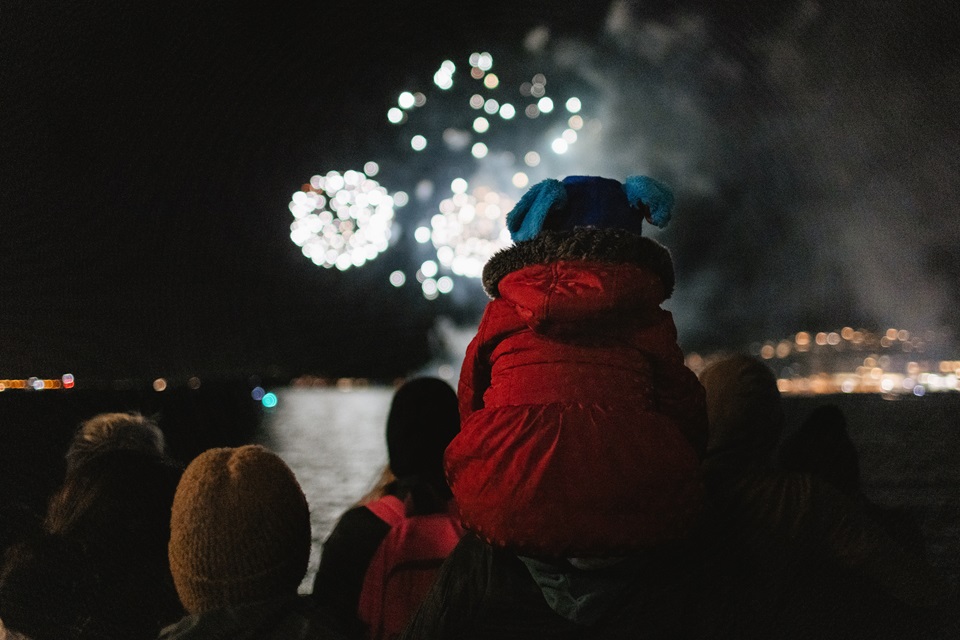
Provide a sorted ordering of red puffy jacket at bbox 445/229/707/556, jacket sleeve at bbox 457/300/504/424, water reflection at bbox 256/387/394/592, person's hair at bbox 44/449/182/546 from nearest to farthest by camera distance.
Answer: red puffy jacket at bbox 445/229/707/556 < jacket sleeve at bbox 457/300/504/424 < person's hair at bbox 44/449/182/546 < water reflection at bbox 256/387/394/592

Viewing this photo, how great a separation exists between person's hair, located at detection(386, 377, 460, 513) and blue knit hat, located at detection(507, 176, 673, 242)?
1.30m

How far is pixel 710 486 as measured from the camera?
2.54m

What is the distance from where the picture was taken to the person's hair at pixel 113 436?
368cm

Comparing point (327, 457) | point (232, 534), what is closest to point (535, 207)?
point (232, 534)

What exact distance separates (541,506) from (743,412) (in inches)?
62.9

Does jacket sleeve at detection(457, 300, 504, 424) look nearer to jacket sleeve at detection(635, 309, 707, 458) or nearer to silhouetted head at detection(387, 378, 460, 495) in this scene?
jacket sleeve at detection(635, 309, 707, 458)

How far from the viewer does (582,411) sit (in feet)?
6.36

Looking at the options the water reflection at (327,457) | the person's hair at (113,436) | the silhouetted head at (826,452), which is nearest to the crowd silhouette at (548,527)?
the person's hair at (113,436)

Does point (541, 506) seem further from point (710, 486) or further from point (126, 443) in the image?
point (126, 443)

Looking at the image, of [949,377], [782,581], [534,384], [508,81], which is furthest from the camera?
[949,377]

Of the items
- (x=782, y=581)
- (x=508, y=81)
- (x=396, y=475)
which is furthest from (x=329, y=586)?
(x=508, y=81)

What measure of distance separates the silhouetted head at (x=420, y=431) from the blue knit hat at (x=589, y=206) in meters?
1.29

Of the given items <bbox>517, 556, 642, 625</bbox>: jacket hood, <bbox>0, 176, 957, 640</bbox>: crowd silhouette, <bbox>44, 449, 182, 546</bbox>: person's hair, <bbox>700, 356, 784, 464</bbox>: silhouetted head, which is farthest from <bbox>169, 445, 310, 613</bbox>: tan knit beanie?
<bbox>700, 356, 784, 464</bbox>: silhouetted head

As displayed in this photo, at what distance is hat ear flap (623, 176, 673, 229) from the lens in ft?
7.47
